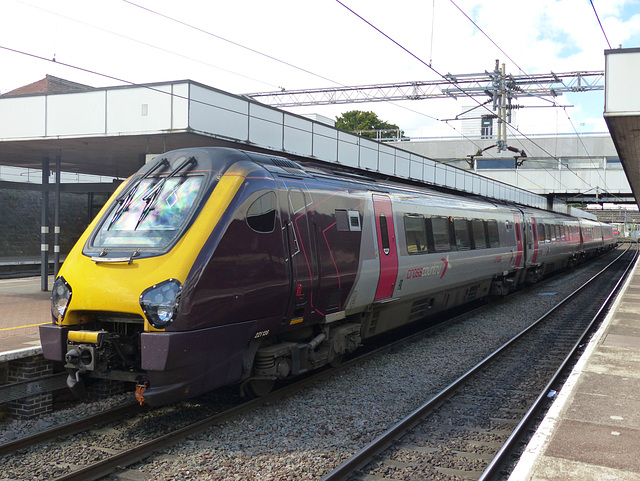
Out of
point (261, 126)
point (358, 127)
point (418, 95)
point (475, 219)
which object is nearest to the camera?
point (261, 126)

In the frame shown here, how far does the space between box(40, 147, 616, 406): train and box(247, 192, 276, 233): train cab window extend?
0.05 feet

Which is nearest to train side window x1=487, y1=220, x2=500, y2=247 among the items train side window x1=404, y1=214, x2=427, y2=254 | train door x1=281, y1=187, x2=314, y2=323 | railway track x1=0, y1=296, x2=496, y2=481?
train side window x1=404, y1=214, x2=427, y2=254

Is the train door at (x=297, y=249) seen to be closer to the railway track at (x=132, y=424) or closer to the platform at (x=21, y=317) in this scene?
the railway track at (x=132, y=424)

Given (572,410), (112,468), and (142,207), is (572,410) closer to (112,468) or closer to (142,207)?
(112,468)

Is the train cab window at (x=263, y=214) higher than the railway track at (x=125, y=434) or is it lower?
higher

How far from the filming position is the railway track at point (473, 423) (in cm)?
543

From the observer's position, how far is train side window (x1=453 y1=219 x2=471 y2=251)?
42.6 feet

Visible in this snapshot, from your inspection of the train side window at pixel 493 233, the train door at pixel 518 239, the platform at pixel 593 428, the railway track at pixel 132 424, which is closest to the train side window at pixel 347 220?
the railway track at pixel 132 424

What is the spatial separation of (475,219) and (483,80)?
11.6 m

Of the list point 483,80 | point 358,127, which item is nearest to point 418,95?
point 483,80

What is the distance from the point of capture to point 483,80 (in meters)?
23.9

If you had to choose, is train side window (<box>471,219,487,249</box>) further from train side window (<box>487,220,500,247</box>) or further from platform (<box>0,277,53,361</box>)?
platform (<box>0,277,53,361</box>)

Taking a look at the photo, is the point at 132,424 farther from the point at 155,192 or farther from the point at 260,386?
the point at 155,192

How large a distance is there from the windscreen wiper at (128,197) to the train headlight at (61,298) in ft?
2.70
